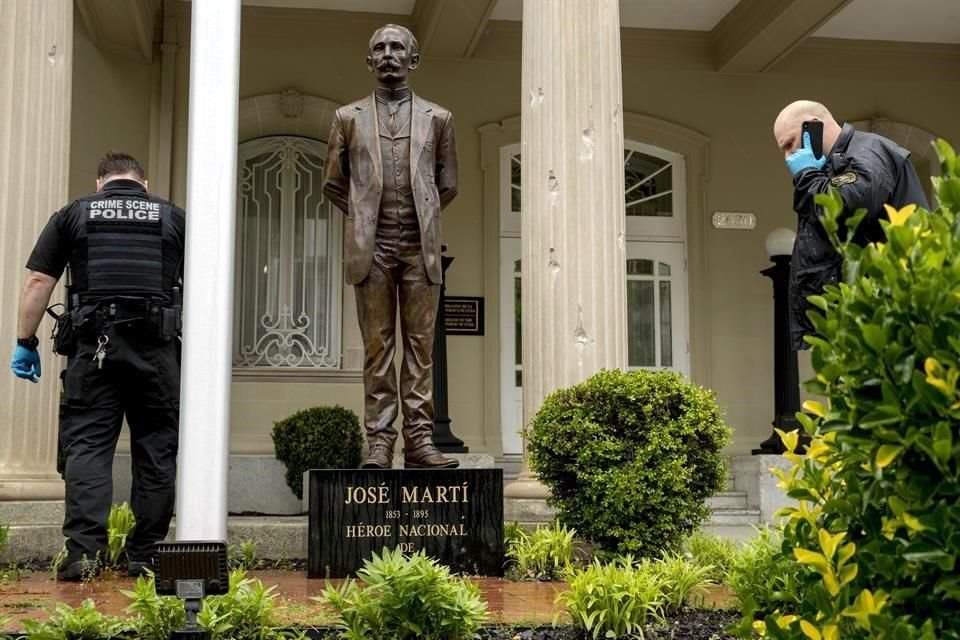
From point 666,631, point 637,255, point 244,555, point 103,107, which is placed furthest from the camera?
point 637,255

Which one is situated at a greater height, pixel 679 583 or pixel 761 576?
pixel 761 576

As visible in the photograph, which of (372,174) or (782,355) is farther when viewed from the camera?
(782,355)

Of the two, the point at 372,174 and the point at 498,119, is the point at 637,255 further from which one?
the point at 372,174

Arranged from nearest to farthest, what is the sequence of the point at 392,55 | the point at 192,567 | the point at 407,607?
the point at 192,567 < the point at 407,607 < the point at 392,55

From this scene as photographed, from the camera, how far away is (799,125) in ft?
15.7

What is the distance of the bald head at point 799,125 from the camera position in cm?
477

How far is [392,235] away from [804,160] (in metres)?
2.38

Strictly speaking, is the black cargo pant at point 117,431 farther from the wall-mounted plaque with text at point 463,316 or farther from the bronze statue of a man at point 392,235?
the wall-mounted plaque with text at point 463,316

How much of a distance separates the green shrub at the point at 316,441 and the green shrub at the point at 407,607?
748cm

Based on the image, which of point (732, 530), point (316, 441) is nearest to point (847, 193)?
point (732, 530)

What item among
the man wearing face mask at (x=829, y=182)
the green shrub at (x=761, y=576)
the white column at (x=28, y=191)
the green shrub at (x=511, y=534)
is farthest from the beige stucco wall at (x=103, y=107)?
the green shrub at (x=761, y=576)

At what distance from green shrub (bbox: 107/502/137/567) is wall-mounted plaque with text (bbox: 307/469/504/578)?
1.05 metres

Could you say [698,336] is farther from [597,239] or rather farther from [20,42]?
[20,42]

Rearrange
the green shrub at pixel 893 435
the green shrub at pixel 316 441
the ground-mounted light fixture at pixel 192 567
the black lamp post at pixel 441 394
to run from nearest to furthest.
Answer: the green shrub at pixel 893 435 < the ground-mounted light fixture at pixel 192 567 < the green shrub at pixel 316 441 < the black lamp post at pixel 441 394
